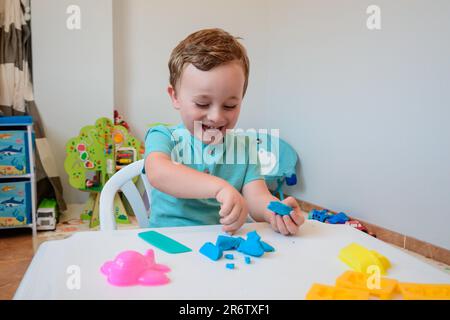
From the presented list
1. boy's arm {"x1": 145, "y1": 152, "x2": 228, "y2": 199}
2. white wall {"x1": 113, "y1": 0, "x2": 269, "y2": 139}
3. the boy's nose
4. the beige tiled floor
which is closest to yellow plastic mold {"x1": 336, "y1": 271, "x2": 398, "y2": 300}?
boy's arm {"x1": 145, "y1": 152, "x2": 228, "y2": 199}

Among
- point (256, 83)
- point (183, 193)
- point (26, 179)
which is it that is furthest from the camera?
point (256, 83)

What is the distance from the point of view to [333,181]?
A: 2.75 meters

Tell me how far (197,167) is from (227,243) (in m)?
0.33

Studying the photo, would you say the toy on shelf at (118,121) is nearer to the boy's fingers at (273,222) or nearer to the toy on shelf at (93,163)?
the toy on shelf at (93,163)

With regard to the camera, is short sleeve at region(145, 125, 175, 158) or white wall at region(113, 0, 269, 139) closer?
short sleeve at region(145, 125, 175, 158)

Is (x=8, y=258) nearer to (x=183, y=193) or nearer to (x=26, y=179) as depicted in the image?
(x=26, y=179)

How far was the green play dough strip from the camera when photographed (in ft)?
1.88

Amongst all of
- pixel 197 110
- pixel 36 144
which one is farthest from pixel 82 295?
pixel 36 144

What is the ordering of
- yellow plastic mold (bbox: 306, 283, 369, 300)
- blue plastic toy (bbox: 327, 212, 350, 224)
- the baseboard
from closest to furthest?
1. yellow plastic mold (bbox: 306, 283, 369, 300)
2. the baseboard
3. blue plastic toy (bbox: 327, 212, 350, 224)

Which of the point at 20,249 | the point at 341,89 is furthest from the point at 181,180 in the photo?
the point at 341,89

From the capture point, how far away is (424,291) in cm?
46

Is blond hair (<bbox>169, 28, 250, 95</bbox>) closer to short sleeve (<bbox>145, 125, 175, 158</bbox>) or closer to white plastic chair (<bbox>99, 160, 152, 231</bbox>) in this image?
short sleeve (<bbox>145, 125, 175, 158</bbox>)

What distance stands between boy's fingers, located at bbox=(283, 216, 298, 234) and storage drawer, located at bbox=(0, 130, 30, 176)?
2004 mm
